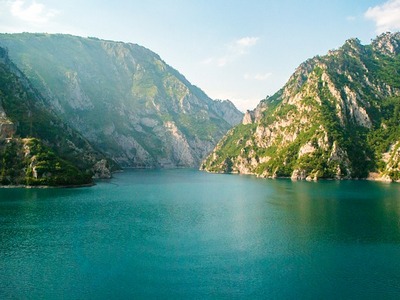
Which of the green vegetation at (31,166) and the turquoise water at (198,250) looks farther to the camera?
the green vegetation at (31,166)

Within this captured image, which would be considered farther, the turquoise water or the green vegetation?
the green vegetation

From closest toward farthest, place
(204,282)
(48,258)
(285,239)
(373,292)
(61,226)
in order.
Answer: (373,292)
(204,282)
(48,258)
(285,239)
(61,226)

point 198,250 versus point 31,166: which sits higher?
point 31,166

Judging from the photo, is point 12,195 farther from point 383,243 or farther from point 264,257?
point 383,243

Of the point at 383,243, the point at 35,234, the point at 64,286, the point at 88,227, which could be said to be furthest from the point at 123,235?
the point at 383,243

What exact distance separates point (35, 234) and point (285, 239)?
5097 centimetres

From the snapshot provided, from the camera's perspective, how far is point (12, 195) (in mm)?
137250

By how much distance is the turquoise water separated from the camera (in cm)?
5144

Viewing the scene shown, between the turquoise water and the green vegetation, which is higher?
the green vegetation

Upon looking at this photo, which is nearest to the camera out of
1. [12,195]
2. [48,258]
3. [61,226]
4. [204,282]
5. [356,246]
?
[204,282]

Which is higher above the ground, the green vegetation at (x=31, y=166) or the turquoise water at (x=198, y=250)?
the green vegetation at (x=31, y=166)

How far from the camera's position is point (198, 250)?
7019 cm

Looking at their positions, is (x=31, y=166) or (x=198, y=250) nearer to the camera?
(x=198, y=250)

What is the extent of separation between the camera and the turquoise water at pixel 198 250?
169 ft
